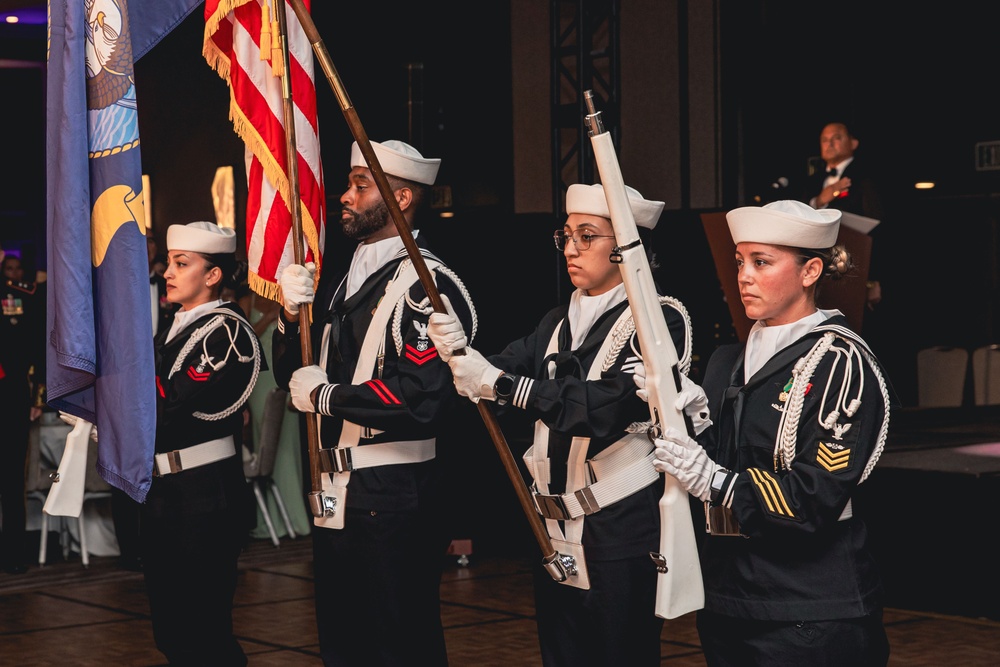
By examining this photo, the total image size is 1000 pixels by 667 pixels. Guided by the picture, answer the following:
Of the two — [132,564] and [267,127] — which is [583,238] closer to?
[267,127]

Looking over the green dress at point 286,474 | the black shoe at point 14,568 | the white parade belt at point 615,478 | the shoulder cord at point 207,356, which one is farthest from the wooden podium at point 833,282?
the green dress at point 286,474

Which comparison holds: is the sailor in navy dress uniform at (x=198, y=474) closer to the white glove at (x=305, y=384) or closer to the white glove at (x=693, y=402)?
the white glove at (x=305, y=384)

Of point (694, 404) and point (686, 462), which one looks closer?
point (686, 462)

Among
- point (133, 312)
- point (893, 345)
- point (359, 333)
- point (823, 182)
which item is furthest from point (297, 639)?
point (893, 345)

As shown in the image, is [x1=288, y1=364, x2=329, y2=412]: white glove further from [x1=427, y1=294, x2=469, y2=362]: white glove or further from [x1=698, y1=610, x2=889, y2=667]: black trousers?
[x1=698, y1=610, x2=889, y2=667]: black trousers

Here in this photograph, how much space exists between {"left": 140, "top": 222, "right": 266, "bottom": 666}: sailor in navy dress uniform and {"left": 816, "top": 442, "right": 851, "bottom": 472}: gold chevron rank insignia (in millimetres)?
2149

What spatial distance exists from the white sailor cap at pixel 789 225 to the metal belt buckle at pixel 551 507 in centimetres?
87

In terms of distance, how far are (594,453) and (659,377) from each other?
0.68m

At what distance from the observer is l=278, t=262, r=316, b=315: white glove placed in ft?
12.1

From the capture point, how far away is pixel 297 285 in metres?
3.71

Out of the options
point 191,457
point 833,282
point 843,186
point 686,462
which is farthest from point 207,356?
point 843,186

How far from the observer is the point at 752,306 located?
9.23 ft

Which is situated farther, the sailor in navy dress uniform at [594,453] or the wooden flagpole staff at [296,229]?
the wooden flagpole staff at [296,229]

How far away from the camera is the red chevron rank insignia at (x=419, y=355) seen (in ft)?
12.1
